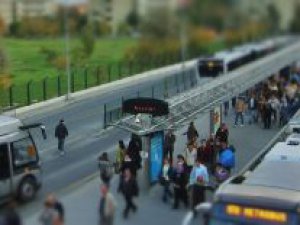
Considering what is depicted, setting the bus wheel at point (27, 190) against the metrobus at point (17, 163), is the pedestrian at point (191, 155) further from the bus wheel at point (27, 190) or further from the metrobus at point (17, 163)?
the bus wheel at point (27, 190)

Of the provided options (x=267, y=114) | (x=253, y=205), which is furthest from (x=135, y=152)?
(x=267, y=114)

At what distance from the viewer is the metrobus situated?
57.8 feet

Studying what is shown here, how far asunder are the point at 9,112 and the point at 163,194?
16.8m

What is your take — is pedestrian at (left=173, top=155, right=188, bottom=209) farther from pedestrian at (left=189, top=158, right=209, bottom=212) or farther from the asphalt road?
the asphalt road

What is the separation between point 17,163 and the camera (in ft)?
59.4

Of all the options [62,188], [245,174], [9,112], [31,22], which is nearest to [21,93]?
[9,112]

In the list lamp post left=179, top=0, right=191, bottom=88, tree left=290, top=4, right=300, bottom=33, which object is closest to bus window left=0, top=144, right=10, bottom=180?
lamp post left=179, top=0, right=191, bottom=88

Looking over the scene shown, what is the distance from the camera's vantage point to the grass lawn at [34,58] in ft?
139

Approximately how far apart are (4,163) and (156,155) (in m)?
4.32

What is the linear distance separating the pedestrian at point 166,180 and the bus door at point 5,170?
4119mm

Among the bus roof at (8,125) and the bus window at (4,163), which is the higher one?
the bus roof at (8,125)

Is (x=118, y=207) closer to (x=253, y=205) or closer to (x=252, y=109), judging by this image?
(x=253, y=205)

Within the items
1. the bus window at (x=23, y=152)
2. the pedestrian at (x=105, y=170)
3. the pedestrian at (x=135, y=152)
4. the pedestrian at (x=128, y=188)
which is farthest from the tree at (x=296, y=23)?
the pedestrian at (x=128, y=188)

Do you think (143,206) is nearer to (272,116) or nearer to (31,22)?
(272,116)
